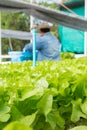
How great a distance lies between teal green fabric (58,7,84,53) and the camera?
27.6 ft

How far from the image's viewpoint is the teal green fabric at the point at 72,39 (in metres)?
8.40

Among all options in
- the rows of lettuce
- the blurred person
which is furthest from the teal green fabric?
the rows of lettuce

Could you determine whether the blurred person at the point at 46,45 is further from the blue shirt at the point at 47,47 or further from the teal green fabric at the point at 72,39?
the teal green fabric at the point at 72,39

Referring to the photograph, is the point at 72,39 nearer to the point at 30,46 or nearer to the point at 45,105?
the point at 30,46

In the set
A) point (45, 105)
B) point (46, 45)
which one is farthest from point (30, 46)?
point (45, 105)

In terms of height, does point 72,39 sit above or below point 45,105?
above

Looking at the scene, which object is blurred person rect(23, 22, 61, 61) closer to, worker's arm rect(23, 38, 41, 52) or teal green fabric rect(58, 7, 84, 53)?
worker's arm rect(23, 38, 41, 52)

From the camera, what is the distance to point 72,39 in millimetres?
8477

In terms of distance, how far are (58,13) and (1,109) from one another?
1556mm

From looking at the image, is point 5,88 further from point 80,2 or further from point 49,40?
point 80,2

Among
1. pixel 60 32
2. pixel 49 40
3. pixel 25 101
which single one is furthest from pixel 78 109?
pixel 60 32

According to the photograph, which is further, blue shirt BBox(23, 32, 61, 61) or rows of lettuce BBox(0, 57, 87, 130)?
blue shirt BBox(23, 32, 61, 61)

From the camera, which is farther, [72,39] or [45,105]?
[72,39]

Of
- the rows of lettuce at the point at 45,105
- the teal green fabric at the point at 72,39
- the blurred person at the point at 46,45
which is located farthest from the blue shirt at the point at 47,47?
the rows of lettuce at the point at 45,105
